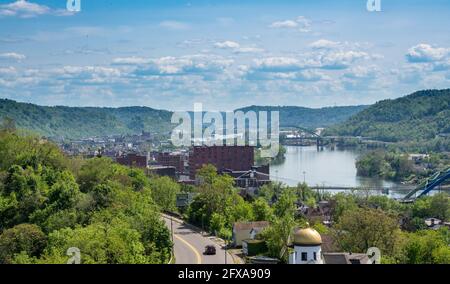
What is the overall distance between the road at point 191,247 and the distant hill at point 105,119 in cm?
6819

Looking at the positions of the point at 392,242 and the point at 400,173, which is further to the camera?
the point at 400,173

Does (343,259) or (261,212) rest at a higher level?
(343,259)

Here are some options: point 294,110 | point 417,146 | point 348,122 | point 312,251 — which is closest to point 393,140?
point 417,146

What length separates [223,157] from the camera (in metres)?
Result: 40.8

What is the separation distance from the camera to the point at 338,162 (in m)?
58.5

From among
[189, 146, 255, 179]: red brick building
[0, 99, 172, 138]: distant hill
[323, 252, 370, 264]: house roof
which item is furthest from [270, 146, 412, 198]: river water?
[0, 99, 172, 138]: distant hill

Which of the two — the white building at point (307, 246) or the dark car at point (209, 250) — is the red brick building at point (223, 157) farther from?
the white building at point (307, 246)

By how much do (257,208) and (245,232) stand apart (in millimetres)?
2458

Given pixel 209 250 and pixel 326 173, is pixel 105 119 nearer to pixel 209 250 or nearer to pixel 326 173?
pixel 326 173

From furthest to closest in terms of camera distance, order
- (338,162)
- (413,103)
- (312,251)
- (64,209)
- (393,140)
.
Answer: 1. (413,103)
2. (393,140)
3. (338,162)
4. (64,209)
5. (312,251)

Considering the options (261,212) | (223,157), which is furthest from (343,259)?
(223,157)

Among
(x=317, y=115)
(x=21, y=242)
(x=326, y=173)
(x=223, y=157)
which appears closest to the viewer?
(x=21, y=242)

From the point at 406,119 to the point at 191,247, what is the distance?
72.4 metres

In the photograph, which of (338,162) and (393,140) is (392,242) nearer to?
(338,162)
